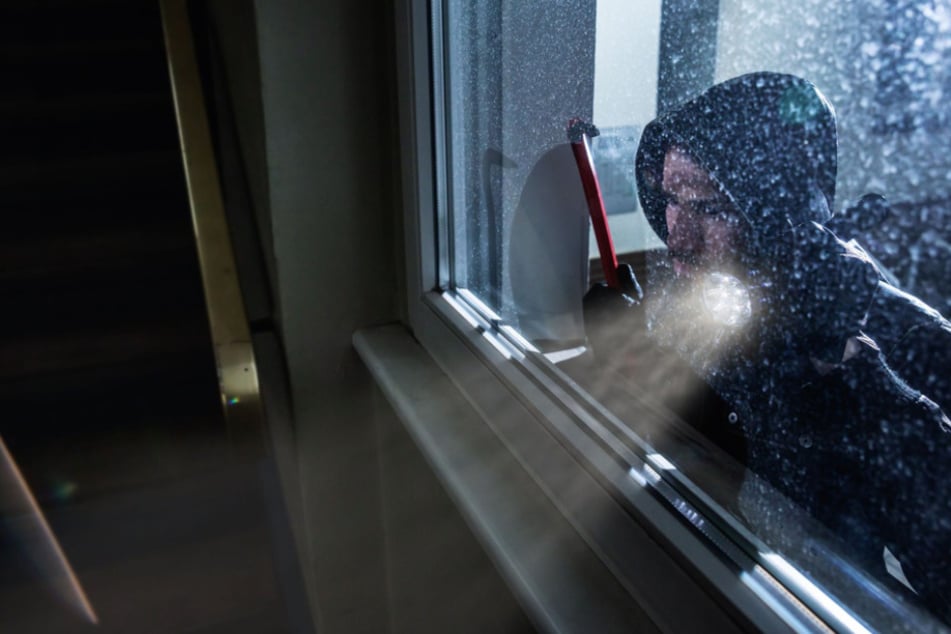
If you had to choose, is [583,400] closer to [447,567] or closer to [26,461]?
[447,567]

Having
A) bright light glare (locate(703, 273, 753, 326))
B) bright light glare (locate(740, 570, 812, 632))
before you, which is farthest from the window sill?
bright light glare (locate(703, 273, 753, 326))

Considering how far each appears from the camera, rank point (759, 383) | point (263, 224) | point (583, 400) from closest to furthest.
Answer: point (759, 383) → point (583, 400) → point (263, 224)

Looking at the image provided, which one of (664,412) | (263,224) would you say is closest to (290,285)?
(263,224)

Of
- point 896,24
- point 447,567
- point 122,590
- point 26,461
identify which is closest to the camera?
point 896,24

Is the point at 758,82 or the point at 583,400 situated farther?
the point at 583,400

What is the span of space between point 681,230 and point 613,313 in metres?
0.12

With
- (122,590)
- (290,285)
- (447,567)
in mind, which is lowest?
(122,590)

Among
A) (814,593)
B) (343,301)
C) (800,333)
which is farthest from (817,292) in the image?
(343,301)

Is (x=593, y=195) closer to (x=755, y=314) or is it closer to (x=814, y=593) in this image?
(x=755, y=314)

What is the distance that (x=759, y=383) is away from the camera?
0.39 metres

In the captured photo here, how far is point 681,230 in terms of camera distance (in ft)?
1.38

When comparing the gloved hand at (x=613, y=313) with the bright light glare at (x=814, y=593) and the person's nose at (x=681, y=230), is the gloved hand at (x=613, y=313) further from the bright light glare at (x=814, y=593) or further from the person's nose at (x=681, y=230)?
the bright light glare at (x=814, y=593)

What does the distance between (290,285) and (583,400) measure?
425 mm

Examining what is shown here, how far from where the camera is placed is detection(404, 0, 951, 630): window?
0.29 meters
